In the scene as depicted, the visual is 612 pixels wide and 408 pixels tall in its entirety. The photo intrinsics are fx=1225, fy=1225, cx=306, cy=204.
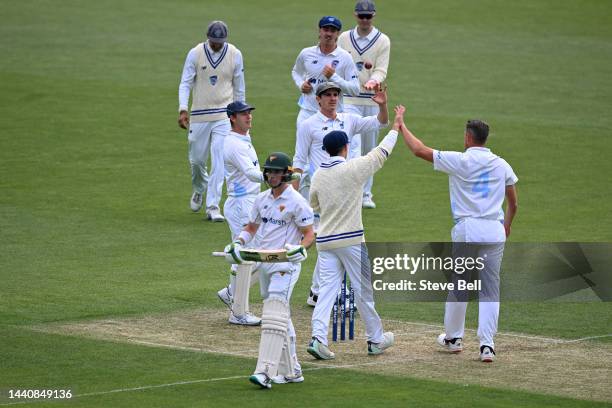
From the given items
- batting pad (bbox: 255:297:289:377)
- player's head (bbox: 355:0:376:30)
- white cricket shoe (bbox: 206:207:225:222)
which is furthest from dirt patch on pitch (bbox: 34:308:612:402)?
player's head (bbox: 355:0:376:30)

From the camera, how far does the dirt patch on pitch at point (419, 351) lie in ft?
36.2

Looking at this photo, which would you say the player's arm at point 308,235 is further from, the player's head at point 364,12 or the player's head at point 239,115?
the player's head at point 364,12

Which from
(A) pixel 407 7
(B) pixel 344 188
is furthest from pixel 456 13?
(B) pixel 344 188

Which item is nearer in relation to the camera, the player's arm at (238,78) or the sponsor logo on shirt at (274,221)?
the sponsor logo on shirt at (274,221)

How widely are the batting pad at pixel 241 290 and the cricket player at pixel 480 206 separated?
246 centimetres

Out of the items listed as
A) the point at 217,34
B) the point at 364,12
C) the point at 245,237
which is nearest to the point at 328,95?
the point at 245,237

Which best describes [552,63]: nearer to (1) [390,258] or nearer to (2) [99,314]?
(1) [390,258]

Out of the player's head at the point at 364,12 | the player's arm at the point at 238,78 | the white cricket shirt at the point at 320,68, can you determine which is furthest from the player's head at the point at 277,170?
the player's arm at the point at 238,78

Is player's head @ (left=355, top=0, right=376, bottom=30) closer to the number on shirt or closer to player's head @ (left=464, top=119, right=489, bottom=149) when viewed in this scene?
player's head @ (left=464, top=119, right=489, bottom=149)

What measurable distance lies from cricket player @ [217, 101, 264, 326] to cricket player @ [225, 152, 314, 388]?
6.06 feet

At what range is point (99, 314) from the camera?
13.7 meters

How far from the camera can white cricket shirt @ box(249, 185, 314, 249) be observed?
36.8 feet

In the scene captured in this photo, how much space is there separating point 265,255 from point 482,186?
2.43 metres

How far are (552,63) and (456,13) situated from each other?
23.7ft
